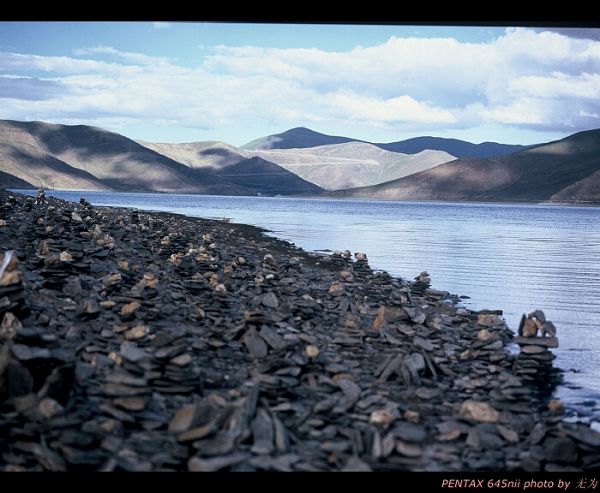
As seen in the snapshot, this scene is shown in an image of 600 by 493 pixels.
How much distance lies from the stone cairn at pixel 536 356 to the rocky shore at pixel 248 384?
36mm

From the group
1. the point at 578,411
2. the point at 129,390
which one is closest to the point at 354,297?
the point at 578,411

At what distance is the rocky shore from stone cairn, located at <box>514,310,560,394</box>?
1.4 inches

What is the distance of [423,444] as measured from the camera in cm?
574

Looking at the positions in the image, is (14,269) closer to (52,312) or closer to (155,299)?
(52,312)

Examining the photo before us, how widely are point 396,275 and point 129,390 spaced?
49.2ft

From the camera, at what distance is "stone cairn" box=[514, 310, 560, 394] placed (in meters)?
8.56

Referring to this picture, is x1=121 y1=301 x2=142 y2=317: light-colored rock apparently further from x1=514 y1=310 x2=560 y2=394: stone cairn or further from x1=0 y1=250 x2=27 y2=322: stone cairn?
x1=514 y1=310 x2=560 y2=394: stone cairn

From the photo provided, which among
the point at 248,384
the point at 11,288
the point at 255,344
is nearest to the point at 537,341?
the point at 255,344

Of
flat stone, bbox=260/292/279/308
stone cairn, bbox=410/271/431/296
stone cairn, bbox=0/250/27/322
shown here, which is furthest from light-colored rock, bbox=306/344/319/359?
stone cairn, bbox=410/271/431/296

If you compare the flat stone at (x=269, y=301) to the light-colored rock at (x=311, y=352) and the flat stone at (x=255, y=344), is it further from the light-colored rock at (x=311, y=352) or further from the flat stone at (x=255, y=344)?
the light-colored rock at (x=311, y=352)

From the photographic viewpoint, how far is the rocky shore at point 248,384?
202 inches

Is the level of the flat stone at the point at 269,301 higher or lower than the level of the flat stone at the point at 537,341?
higher

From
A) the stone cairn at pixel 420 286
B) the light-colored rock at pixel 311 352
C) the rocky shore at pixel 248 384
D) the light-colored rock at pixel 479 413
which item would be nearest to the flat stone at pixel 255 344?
the rocky shore at pixel 248 384

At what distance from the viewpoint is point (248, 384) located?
660 centimetres
